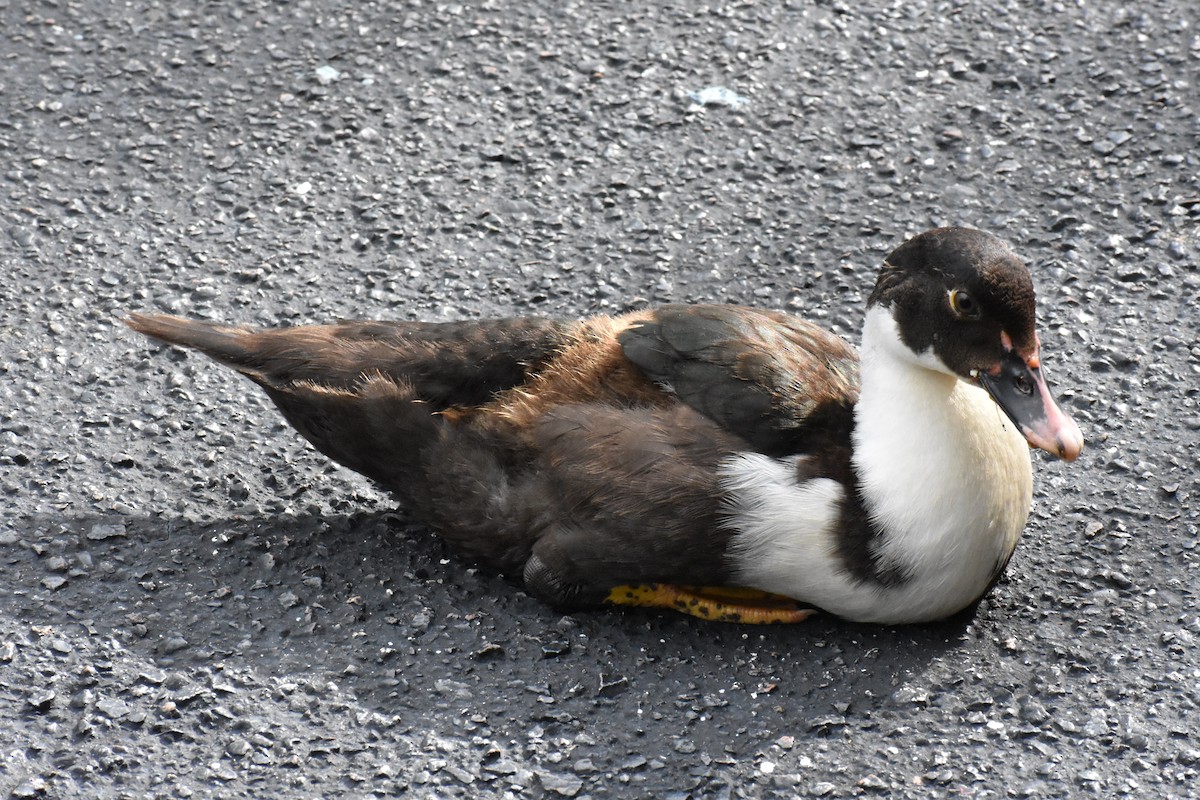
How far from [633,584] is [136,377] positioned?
199cm

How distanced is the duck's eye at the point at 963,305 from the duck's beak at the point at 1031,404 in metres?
0.13

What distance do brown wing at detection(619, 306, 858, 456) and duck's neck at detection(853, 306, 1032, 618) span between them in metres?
0.15

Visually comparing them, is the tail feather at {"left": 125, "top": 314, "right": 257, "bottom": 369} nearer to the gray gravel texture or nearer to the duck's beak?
the gray gravel texture

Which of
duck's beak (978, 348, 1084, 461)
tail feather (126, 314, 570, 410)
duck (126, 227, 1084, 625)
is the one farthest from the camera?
tail feather (126, 314, 570, 410)

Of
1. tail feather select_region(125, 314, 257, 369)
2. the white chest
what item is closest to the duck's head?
the white chest

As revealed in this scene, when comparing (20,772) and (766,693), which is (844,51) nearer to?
(766,693)

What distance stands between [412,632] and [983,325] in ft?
5.73

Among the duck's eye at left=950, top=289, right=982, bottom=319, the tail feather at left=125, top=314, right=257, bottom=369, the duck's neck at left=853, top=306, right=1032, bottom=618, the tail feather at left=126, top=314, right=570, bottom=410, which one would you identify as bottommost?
the tail feather at left=125, top=314, right=257, bottom=369

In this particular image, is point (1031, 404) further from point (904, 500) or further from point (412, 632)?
point (412, 632)

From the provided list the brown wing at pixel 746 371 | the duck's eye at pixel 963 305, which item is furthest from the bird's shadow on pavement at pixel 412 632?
the duck's eye at pixel 963 305

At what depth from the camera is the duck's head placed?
3.68m

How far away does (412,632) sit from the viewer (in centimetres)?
405

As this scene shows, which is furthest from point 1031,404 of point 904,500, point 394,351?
point 394,351

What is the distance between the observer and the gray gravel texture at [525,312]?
3736 mm
